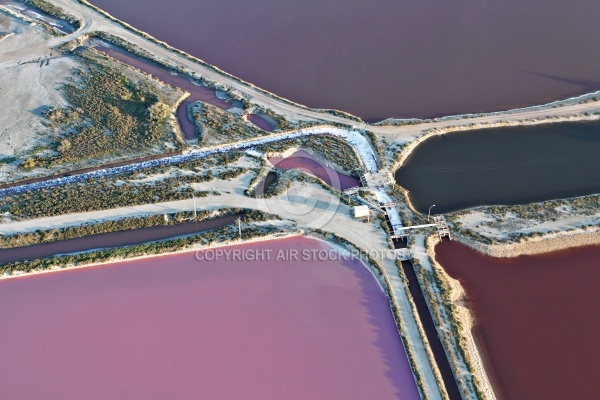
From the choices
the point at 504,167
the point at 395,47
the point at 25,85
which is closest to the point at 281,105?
the point at 395,47

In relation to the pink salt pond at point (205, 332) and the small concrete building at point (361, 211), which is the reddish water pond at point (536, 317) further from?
the pink salt pond at point (205, 332)

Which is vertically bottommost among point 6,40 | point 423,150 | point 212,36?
point 423,150

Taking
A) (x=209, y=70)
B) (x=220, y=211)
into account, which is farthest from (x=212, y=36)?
(x=220, y=211)

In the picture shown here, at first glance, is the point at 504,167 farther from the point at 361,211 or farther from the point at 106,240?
the point at 106,240

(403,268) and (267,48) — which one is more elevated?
(267,48)

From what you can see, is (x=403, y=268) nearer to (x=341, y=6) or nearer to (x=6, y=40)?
(x=341, y=6)

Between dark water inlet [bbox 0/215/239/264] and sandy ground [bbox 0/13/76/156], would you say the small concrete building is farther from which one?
sandy ground [bbox 0/13/76/156]
